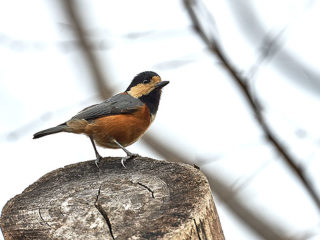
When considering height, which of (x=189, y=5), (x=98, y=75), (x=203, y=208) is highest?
(x=189, y=5)

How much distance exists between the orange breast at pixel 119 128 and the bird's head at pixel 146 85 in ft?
0.87

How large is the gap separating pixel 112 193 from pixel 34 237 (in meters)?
0.58

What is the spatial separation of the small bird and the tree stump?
3.50 feet

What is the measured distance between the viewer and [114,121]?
4957 millimetres

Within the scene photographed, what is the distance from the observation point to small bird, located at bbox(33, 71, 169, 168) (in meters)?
4.93

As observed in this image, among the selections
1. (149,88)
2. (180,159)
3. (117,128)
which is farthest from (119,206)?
(180,159)

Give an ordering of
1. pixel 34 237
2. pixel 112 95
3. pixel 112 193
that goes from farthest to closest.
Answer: pixel 112 95 → pixel 112 193 → pixel 34 237

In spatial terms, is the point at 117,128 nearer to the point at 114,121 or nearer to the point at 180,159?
the point at 114,121

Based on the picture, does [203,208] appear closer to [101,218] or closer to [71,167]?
[101,218]

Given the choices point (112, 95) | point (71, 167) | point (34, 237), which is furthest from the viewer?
point (112, 95)

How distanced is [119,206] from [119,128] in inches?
70.7

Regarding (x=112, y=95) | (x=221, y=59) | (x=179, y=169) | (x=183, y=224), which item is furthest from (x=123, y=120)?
(x=183, y=224)

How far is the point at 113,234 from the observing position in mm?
2941

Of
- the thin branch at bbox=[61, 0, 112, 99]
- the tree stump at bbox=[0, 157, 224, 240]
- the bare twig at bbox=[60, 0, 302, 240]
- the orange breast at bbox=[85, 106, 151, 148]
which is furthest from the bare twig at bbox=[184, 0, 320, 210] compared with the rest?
the thin branch at bbox=[61, 0, 112, 99]
